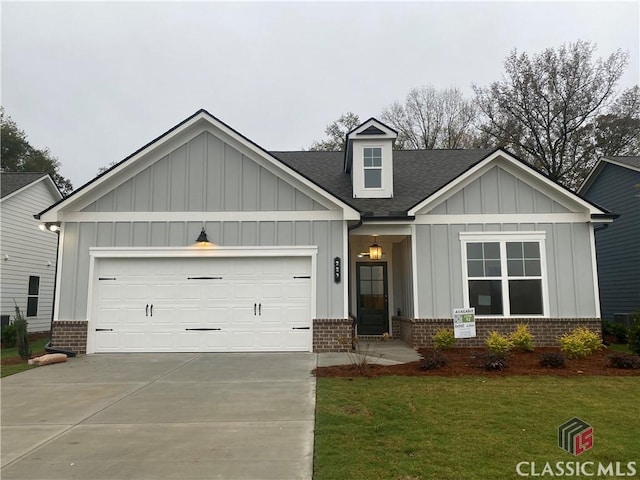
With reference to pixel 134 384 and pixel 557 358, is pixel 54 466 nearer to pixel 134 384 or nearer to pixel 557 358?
pixel 134 384

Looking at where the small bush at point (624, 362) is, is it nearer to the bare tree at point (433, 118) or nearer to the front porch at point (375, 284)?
the front porch at point (375, 284)

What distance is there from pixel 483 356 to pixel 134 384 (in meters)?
6.32

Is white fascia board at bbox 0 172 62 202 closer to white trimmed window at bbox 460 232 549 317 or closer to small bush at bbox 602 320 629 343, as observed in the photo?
white trimmed window at bbox 460 232 549 317

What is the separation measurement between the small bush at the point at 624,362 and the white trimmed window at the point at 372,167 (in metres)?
6.95

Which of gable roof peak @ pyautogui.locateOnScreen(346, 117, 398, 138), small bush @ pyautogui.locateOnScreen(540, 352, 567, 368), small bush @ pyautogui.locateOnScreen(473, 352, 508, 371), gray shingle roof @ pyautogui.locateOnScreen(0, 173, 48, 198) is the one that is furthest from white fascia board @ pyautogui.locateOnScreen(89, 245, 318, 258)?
gray shingle roof @ pyautogui.locateOnScreen(0, 173, 48, 198)

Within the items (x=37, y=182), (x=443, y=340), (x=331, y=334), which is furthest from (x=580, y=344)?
(x=37, y=182)

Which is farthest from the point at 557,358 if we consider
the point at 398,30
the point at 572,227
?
the point at 398,30

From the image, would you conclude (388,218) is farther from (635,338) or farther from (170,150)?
(635,338)

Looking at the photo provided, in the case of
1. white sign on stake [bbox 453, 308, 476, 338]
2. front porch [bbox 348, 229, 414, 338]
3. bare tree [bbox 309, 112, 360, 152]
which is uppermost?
bare tree [bbox 309, 112, 360, 152]

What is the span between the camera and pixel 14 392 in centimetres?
689

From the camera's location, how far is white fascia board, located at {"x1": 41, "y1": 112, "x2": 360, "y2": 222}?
10.3 metres

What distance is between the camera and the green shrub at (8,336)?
13.8 metres

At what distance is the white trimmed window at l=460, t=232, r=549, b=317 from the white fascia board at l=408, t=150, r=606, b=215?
107 centimetres

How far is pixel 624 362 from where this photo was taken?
7.84 meters
